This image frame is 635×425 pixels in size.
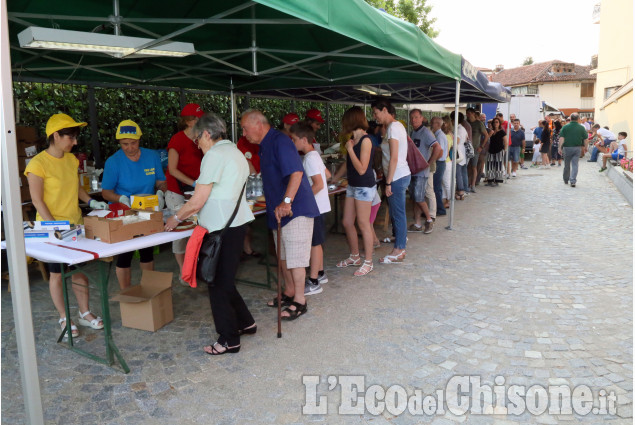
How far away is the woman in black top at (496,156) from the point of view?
11.0 meters

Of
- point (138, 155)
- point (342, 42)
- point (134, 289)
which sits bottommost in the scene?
point (134, 289)

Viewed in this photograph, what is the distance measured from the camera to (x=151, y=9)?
13.0 ft

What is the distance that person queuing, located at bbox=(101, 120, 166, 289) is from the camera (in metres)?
3.81

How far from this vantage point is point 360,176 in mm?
4672

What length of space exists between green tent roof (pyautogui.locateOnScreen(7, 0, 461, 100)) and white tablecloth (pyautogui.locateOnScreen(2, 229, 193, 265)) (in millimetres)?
1486

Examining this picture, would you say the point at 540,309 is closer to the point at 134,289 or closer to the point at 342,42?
the point at 342,42

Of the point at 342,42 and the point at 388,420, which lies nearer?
the point at 388,420

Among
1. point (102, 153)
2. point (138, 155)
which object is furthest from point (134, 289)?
point (102, 153)

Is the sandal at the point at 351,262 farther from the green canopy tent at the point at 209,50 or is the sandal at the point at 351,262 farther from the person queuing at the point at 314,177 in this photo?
the green canopy tent at the point at 209,50

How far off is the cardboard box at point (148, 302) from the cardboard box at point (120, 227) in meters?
0.53

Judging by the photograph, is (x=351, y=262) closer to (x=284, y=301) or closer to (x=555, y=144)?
(x=284, y=301)

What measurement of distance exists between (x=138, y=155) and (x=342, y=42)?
7.58 ft

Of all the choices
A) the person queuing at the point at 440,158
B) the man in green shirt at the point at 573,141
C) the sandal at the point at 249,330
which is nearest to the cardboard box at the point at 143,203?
the sandal at the point at 249,330

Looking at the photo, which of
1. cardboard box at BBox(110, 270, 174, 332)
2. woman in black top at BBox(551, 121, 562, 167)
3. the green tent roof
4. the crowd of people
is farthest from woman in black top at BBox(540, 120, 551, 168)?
cardboard box at BBox(110, 270, 174, 332)
